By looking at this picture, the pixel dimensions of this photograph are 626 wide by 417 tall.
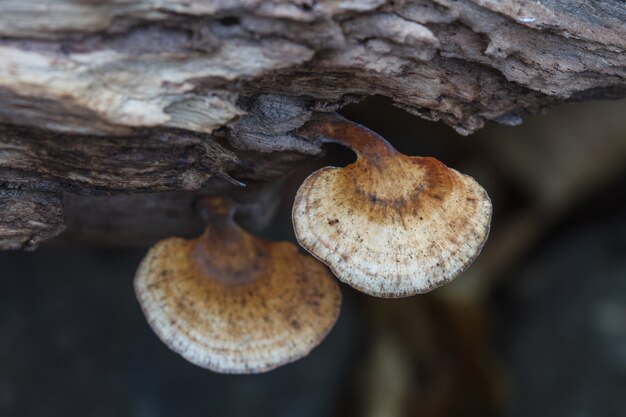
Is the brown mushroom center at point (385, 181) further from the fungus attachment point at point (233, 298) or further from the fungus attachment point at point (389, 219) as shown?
the fungus attachment point at point (233, 298)

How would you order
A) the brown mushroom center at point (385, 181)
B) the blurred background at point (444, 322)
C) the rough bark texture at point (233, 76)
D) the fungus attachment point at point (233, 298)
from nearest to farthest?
the rough bark texture at point (233, 76), the brown mushroom center at point (385, 181), the fungus attachment point at point (233, 298), the blurred background at point (444, 322)

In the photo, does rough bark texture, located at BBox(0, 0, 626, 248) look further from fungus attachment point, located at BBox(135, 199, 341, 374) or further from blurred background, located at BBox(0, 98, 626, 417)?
blurred background, located at BBox(0, 98, 626, 417)

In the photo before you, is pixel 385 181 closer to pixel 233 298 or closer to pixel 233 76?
pixel 233 76

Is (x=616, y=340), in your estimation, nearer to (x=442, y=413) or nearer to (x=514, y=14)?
(x=442, y=413)

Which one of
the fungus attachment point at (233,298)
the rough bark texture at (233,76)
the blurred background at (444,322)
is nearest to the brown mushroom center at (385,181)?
the rough bark texture at (233,76)

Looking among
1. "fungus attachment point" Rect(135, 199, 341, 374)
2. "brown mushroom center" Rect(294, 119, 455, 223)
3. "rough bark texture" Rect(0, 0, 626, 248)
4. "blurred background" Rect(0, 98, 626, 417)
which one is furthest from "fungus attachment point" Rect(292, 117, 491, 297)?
"blurred background" Rect(0, 98, 626, 417)

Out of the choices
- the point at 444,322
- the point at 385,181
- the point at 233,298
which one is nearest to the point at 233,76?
the point at 385,181

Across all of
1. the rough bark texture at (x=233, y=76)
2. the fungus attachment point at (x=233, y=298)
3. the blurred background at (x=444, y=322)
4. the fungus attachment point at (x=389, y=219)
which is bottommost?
the blurred background at (x=444, y=322)
